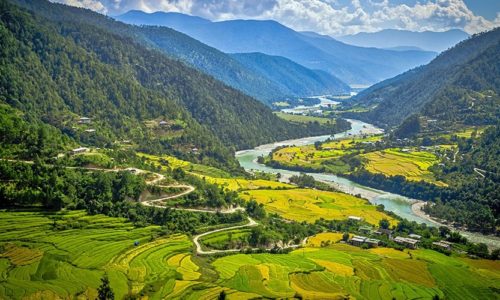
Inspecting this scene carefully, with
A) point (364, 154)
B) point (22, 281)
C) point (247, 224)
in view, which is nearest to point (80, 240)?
point (22, 281)

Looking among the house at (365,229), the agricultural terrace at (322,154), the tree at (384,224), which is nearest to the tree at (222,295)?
the house at (365,229)

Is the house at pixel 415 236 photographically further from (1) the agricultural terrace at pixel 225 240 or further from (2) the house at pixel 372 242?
(1) the agricultural terrace at pixel 225 240

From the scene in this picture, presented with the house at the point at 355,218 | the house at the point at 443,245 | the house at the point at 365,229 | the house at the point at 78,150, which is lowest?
the house at the point at 365,229

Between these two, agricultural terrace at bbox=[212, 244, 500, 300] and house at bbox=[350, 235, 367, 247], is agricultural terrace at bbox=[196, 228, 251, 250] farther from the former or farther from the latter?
house at bbox=[350, 235, 367, 247]

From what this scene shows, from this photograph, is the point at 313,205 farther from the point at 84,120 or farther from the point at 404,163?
the point at 84,120

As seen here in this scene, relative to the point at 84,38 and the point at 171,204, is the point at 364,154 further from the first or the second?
the point at 84,38

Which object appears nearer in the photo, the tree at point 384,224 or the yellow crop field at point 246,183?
the tree at point 384,224
